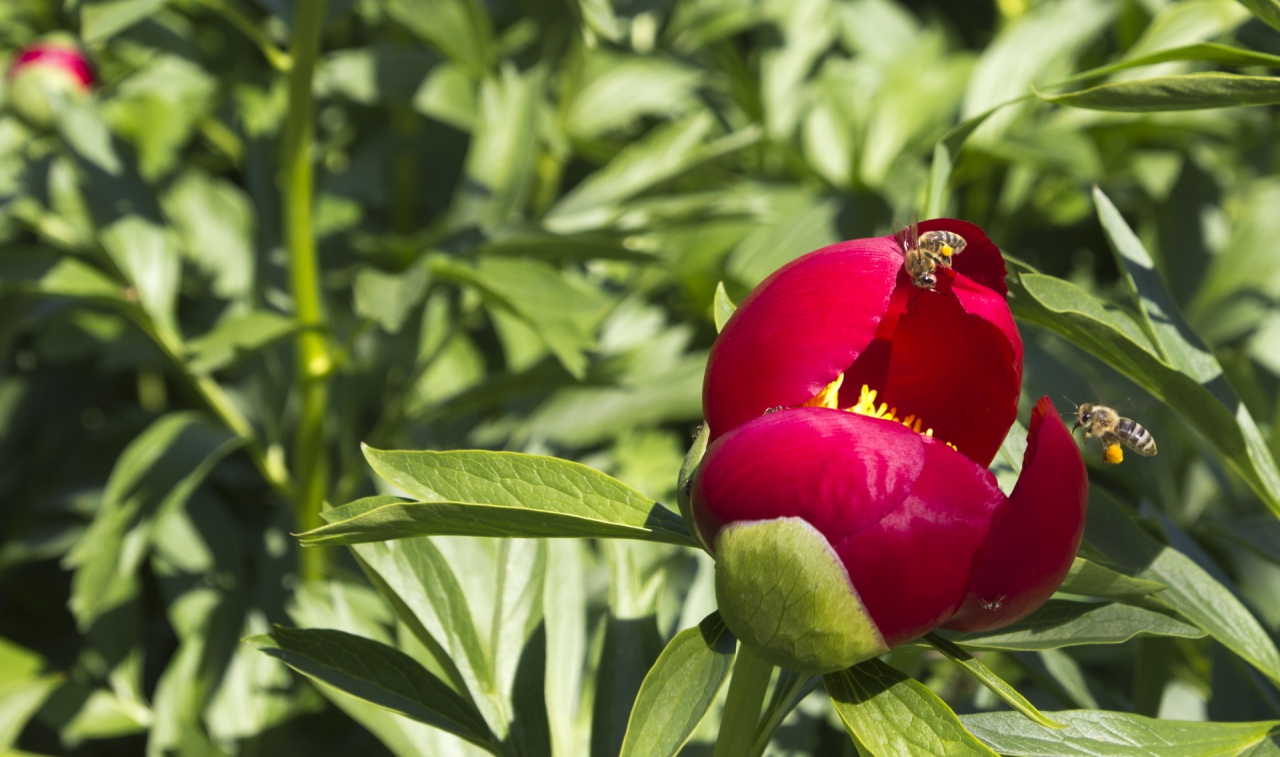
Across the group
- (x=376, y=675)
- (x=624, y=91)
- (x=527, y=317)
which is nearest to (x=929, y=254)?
(x=376, y=675)

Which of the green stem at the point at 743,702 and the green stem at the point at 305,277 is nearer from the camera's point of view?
the green stem at the point at 743,702

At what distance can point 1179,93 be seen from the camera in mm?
526

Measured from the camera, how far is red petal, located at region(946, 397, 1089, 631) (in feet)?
1.43

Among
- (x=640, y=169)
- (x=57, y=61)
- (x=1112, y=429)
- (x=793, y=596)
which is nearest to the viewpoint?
(x=793, y=596)

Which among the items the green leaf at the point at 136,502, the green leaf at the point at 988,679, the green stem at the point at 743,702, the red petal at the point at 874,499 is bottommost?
the green leaf at the point at 136,502

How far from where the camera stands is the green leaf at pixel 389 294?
0.90m

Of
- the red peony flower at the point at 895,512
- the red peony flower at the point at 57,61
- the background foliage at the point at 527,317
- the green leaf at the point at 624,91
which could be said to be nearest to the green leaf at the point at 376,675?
the background foliage at the point at 527,317

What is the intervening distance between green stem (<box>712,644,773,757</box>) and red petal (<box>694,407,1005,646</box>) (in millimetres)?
99

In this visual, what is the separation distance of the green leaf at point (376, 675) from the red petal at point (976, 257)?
37 centimetres

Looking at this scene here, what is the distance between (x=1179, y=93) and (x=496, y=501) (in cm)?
39

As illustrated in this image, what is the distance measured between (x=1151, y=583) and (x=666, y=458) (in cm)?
73

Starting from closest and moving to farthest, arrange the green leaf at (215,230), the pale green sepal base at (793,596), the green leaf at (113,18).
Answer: the pale green sepal base at (793,596)
the green leaf at (113,18)
the green leaf at (215,230)

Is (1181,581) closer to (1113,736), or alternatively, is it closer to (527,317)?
(1113,736)

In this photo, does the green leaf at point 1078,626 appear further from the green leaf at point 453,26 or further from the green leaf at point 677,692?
the green leaf at point 453,26
